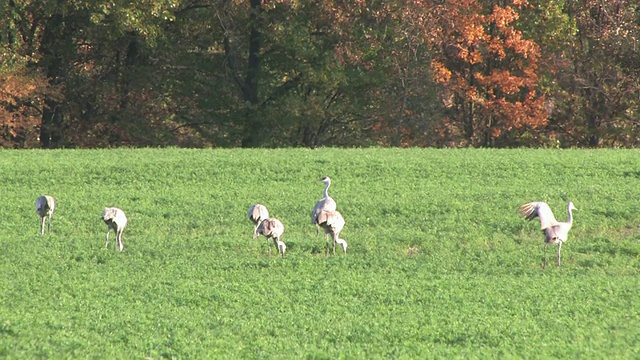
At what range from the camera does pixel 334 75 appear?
1875 inches

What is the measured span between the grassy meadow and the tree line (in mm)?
11023

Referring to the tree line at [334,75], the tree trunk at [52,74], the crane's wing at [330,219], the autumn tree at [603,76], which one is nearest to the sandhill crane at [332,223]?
the crane's wing at [330,219]

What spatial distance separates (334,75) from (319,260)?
89.0 feet

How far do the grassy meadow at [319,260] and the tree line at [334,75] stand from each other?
1102 cm

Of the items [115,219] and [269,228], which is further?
[115,219]

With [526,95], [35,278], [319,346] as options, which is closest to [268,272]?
[35,278]

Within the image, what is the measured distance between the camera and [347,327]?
51.6 feet

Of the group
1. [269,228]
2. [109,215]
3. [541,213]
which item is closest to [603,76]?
[541,213]

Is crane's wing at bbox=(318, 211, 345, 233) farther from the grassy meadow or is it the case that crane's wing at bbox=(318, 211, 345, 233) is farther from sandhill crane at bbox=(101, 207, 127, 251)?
sandhill crane at bbox=(101, 207, 127, 251)

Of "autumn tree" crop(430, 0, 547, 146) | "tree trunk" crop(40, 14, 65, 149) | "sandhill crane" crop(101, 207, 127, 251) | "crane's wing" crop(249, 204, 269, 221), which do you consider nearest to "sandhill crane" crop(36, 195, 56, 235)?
"sandhill crane" crop(101, 207, 127, 251)

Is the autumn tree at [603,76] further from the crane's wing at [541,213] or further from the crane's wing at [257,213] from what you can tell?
the crane's wing at [541,213]

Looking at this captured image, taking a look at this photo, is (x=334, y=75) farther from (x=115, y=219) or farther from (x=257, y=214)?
(x=115, y=219)

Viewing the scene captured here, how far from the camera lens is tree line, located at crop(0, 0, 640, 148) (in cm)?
4762

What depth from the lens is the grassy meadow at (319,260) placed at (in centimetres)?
1509
